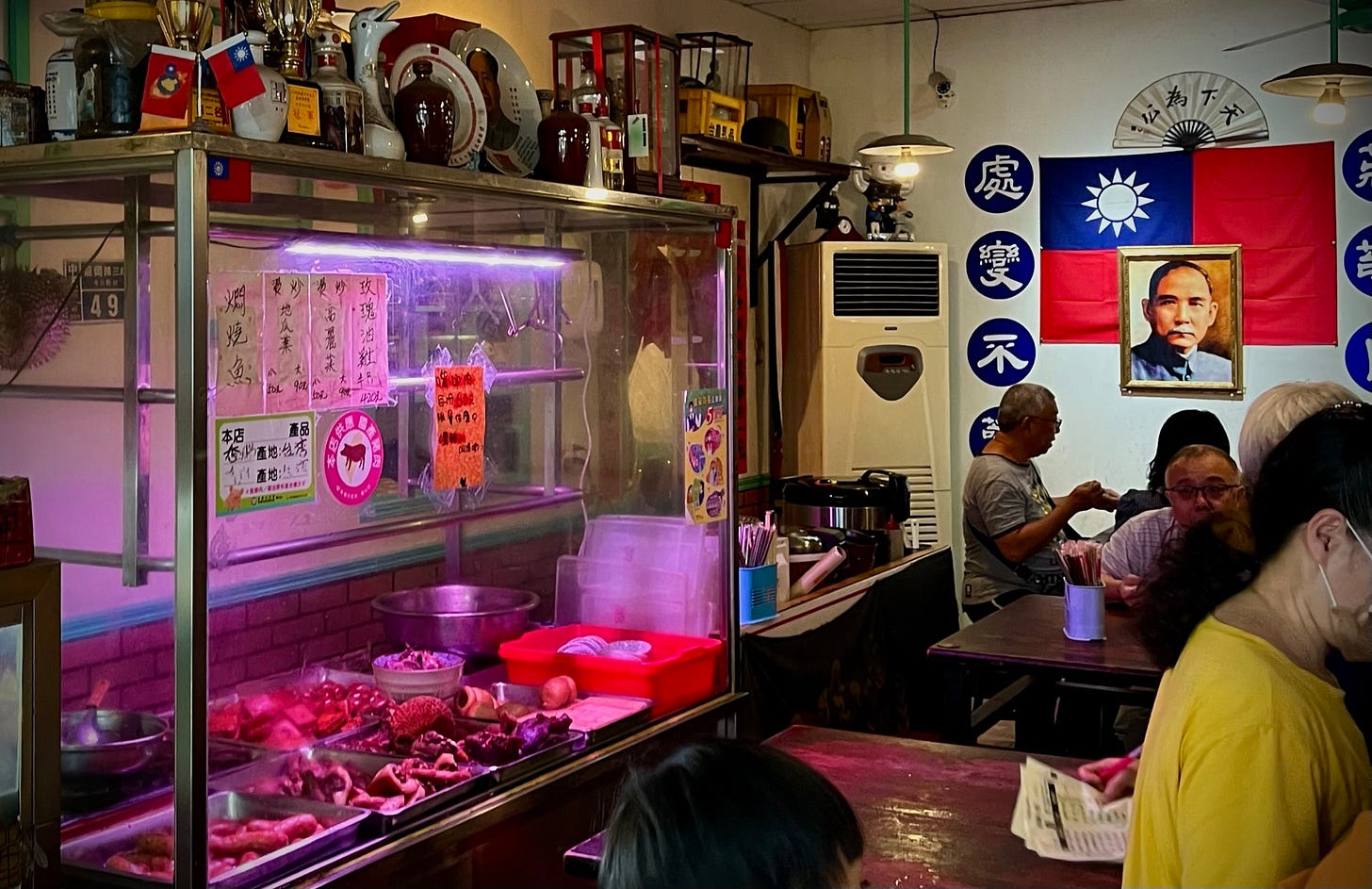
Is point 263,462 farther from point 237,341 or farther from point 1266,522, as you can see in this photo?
point 1266,522

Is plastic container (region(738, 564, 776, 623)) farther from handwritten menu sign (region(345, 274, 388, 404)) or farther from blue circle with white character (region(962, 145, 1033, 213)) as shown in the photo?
blue circle with white character (region(962, 145, 1033, 213))

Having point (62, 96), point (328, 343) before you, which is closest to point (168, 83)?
point (62, 96)

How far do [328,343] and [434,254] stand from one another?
0.42 metres

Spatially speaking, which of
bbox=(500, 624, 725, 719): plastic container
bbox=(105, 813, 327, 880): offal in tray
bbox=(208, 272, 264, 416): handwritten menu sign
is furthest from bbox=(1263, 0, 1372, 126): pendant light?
bbox=(105, 813, 327, 880): offal in tray

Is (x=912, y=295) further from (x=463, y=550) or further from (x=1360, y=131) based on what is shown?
(x=463, y=550)

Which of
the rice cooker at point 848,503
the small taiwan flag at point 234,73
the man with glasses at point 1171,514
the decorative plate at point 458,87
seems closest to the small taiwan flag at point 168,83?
the small taiwan flag at point 234,73

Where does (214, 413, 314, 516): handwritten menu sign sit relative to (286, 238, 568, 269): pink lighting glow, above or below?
below

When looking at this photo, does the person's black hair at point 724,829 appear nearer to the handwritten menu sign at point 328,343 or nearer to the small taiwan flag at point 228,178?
the small taiwan flag at point 228,178

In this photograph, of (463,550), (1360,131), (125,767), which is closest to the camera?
(125,767)

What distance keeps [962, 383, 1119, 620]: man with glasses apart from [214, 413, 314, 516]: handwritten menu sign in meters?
3.18

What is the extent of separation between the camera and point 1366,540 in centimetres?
168

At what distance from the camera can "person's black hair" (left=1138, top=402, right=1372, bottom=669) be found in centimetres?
170

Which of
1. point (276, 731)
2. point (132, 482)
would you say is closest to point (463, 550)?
point (276, 731)

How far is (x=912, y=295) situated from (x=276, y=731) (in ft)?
14.6
